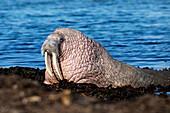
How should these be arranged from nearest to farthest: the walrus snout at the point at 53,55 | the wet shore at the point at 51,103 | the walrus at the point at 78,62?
the wet shore at the point at 51,103 → the walrus snout at the point at 53,55 → the walrus at the point at 78,62

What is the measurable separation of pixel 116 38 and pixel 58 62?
10474 mm

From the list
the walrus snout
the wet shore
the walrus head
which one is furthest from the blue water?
the wet shore

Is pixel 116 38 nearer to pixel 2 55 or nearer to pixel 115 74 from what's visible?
pixel 2 55

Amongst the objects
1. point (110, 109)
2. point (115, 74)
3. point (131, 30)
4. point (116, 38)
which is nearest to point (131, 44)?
point (116, 38)

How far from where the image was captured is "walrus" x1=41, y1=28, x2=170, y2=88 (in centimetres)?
777

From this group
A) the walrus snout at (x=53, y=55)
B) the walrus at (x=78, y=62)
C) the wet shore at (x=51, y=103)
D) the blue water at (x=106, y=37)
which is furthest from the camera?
the blue water at (x=106, y=37)

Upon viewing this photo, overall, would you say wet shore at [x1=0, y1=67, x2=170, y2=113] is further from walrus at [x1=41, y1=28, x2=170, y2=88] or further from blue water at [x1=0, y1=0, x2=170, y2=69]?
blue water at [x1=0, y1=0, x2=170, y2=69]

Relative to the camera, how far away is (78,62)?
780 cm

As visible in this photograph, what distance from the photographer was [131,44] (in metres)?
16.4

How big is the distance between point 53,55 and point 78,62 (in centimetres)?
56

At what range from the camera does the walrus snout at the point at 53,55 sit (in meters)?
7.63

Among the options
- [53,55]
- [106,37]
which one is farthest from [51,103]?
[106,37]

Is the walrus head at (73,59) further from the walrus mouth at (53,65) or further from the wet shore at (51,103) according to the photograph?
the wet shore at (51,103)

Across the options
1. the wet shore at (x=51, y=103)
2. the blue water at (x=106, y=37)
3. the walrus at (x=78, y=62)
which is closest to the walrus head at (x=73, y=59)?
the walrus at (x=78, y=62)
